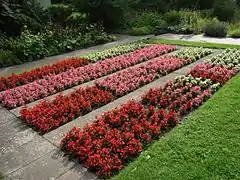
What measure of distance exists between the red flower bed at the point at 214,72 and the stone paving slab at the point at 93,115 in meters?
0.58

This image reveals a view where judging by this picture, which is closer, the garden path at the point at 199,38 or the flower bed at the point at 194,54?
the flower bed at the point at 194,54

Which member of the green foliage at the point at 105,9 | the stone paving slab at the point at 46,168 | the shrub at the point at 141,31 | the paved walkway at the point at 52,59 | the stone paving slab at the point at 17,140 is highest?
the green foliage at the point at 105,9

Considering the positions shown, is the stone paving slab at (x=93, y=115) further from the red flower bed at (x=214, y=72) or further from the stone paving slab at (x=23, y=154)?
the red flower bed at (x=214, y=72)

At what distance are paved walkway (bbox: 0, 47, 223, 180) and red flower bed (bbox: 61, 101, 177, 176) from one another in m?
0.16

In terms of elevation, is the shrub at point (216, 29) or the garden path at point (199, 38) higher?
the shrub at point (216, 29)

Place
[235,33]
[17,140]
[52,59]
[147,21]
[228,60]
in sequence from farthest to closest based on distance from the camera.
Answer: [147,21]
[235,33]
[52,59]
[228,60]
[17,140]

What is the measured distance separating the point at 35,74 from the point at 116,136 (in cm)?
381

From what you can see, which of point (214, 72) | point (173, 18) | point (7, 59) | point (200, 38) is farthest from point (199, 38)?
point (7, 59)

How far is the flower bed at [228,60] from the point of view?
22.2 feet

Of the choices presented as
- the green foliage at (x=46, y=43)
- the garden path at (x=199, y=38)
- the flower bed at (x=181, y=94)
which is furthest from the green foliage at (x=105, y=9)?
the flower bed at (x=181, y=94)

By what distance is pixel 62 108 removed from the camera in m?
4.89

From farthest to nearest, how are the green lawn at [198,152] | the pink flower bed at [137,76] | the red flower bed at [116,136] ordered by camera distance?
the pink flower bed at [137,76], the red flower bed at [116,136], the green lawn at [198,152]

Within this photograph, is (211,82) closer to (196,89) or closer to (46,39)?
(196,89)

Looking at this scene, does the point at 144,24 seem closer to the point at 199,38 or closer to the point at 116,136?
the point at 199,38
